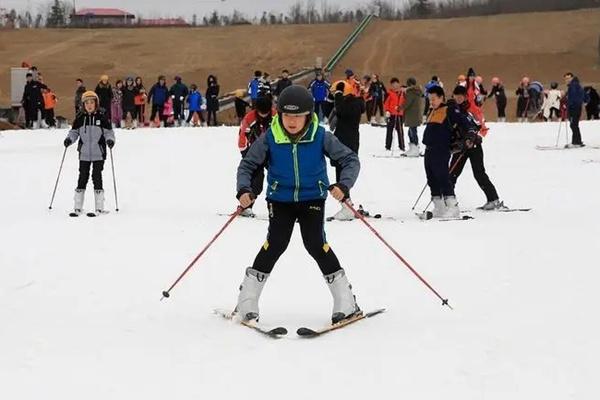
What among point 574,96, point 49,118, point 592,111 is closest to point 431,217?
point 574,96

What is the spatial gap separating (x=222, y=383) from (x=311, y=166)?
155 cm

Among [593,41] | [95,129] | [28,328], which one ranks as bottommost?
[28,328]

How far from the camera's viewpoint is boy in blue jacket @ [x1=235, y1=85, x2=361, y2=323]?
5.44 meters

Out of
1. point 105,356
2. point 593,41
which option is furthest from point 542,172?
point 593,41

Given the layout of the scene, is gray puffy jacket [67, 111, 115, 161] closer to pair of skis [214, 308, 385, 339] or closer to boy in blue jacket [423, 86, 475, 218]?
boy in blue jacket [423, 86, 475, 218]

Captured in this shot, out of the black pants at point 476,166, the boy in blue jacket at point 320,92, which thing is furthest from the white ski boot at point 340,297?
the boy in blue jacket at point 320,92

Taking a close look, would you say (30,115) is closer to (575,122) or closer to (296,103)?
(575,122)

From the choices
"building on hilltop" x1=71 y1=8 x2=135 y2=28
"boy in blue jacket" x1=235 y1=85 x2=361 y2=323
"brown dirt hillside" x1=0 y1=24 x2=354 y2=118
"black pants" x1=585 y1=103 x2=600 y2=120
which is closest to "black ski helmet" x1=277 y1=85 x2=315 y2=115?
"boy in blue jacket" x1=235 y1=85 x2=361 y2=323

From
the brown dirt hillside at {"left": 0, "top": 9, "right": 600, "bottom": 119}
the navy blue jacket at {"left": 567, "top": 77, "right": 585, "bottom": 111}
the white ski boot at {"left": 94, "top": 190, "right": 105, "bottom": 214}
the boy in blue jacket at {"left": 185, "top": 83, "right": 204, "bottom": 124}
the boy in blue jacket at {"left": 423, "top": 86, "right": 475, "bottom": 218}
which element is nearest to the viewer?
the boy in blue jacket at {"left": 423, "top": 86, "right": 475, "bottom": 218}

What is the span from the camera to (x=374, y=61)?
167 ft

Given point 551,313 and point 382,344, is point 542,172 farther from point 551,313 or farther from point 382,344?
point 382,344

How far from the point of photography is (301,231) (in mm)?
5633

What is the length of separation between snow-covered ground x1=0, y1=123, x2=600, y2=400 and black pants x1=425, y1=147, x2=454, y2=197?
0.48 metres

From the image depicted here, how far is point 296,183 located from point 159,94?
62.8 ft
